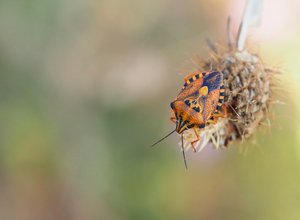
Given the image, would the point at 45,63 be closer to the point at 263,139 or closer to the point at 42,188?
the point at 42,188

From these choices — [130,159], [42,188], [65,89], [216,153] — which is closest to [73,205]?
[42,188]

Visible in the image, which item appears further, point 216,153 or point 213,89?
point 216,153

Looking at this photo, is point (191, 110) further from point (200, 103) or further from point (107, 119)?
point (107, 119)

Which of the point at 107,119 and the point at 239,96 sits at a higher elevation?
the point at 239,96

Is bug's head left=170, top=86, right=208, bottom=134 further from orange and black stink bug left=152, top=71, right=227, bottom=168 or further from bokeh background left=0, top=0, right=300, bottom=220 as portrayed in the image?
bokeh background left=0, top=0, right=300, bottom=220

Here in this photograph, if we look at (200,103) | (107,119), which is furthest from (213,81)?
(107,119)

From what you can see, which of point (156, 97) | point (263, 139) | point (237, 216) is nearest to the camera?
point (263, 139)

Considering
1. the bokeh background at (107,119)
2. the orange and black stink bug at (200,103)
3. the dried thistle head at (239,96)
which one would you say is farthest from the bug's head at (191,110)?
the bokeh background at (107,119)
